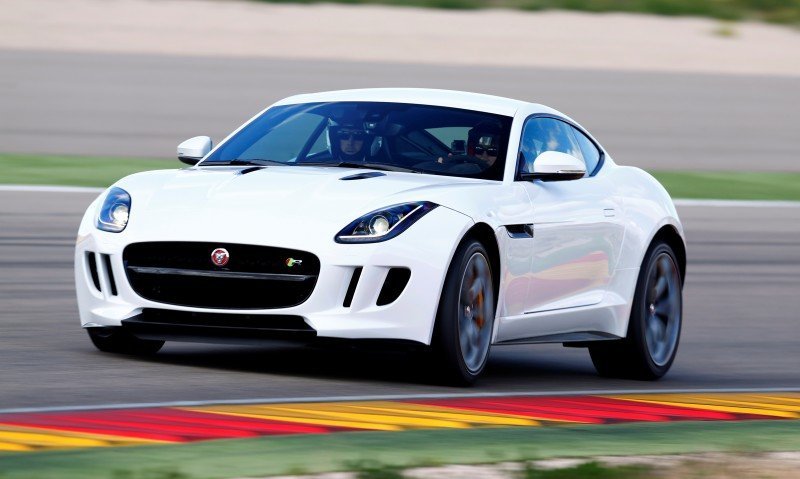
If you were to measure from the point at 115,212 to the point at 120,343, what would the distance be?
2.35 feet

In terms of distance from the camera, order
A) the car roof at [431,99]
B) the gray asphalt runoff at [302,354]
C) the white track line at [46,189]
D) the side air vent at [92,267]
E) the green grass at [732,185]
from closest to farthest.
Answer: the gray asphalt runoff at [302,354] < the side air vent at [92,267] < the car roof at [431,99] < the white track line at [46,189] < the green grass at [732,185]

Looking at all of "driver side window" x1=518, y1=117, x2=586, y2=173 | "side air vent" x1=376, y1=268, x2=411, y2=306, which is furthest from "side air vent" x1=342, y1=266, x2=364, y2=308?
"driver side window" x1=518, y1=117, x2=586, y2=173

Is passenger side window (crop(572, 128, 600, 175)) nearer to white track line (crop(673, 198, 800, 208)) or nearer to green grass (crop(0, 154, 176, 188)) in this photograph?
white track line (crop(673, 198, 800, 208))

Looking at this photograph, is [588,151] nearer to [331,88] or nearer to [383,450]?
[383,450]

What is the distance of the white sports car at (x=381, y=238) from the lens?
275 inches

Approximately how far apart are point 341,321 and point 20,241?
6.43 meters

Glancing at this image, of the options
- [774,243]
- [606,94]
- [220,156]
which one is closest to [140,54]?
[606,94]

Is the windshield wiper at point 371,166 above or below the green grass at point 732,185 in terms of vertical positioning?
above

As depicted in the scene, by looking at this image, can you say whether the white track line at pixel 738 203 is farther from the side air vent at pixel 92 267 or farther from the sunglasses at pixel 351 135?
the side air vent at pixel 92 267

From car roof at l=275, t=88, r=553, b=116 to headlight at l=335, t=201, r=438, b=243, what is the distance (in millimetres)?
1423

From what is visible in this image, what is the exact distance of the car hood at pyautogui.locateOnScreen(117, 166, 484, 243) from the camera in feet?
22.9

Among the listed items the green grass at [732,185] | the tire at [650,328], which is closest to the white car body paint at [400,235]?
the tire at [650,328]

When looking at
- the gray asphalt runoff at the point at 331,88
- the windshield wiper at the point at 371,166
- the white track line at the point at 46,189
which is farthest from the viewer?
the gray asphalt runoff at the point at 331,88

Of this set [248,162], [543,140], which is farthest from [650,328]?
[248,162]
